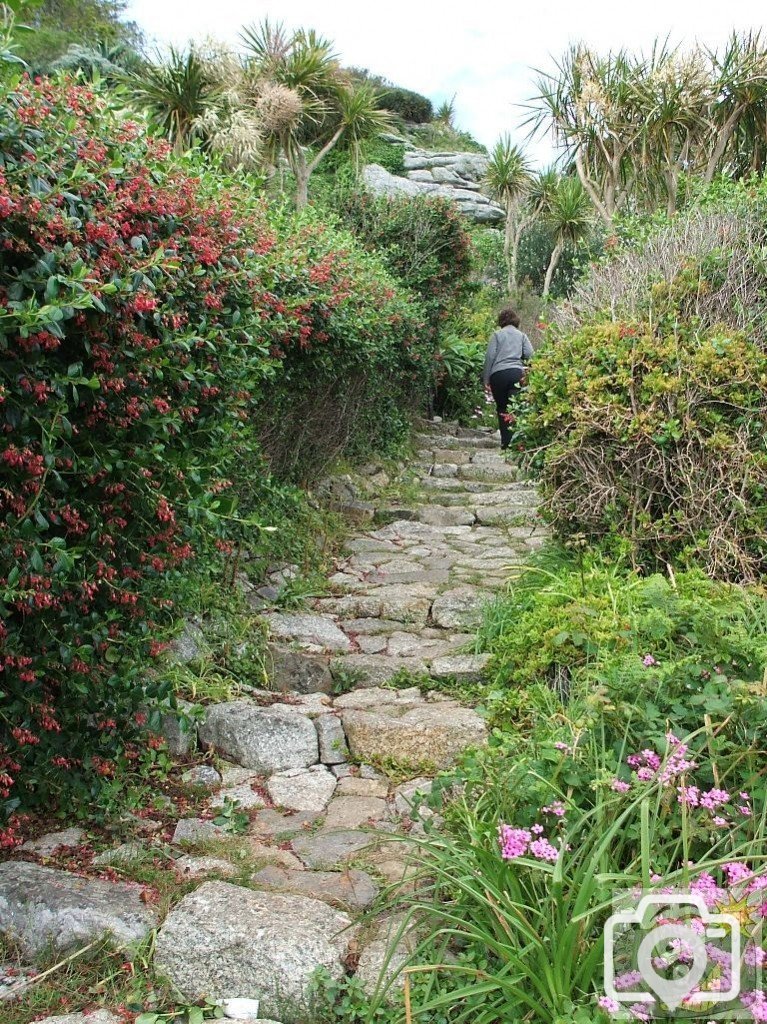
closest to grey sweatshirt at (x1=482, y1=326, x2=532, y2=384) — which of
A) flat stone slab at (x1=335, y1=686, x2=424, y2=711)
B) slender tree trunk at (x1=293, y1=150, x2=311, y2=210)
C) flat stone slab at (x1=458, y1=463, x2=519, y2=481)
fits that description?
flat stone slab at (x1=458, y1=463, x2=519, y2=481)

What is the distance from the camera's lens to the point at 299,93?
1322 cm

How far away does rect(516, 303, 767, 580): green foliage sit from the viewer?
164 inches

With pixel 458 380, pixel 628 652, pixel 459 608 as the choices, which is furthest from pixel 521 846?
pixel 458 380

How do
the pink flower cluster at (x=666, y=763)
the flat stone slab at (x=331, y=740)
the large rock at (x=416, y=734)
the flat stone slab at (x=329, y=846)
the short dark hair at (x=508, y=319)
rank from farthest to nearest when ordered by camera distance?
the short dark hair at (x=508, y=319), the flat stone slab at (x=331, y=740), the large rock at (x=416, y=734), the flat stone slab at (x=329, y=846), the pink flower cluster at (x=666, y=763)

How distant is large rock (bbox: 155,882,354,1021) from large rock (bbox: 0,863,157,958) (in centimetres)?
11

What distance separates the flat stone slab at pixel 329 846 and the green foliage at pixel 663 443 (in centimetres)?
208

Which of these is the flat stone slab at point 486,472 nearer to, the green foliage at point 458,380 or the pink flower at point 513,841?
the green foliage at point 458,380

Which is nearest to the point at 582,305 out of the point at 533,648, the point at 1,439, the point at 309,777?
the point at 533,648

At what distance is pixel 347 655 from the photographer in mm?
4605

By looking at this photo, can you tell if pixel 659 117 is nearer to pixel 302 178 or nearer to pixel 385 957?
pixel 302 178

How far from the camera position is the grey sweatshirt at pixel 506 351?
31.9 feet

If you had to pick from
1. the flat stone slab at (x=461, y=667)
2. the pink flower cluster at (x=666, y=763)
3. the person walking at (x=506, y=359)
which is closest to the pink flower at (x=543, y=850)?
the pink flower cluster at (x=666, y=763)

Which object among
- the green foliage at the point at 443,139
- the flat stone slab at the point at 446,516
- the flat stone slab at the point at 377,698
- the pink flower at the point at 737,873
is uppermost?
the green foliage at the point at 443,139

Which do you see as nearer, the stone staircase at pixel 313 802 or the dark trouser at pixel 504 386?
the stone staircase at pixel 313 802
